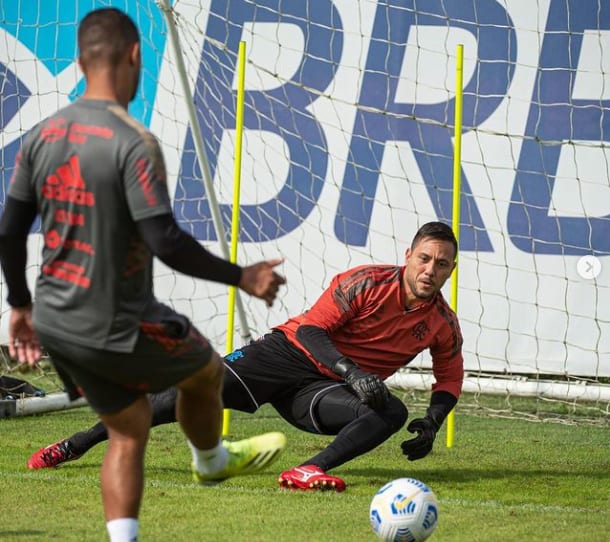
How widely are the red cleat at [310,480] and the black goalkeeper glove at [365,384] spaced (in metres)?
0.39

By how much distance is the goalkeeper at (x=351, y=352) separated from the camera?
19.3ft

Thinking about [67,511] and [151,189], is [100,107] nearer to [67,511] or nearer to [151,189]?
[151,189]

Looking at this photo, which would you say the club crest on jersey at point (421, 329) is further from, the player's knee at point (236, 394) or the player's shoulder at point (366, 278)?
the player's knee at point (236, 394)

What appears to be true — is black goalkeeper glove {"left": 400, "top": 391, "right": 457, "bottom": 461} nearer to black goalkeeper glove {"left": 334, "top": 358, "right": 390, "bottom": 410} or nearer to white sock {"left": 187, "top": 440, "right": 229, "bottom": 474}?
black goalkeeper glove {"left": 334, "top": 358, "right": 390, "bottom": 410}

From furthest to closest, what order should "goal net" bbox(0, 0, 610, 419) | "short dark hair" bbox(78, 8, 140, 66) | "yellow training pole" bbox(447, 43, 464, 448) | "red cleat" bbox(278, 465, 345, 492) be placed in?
"goal net" bbox(0, 0, 610, 419) → "yellow training pole" bbox(447, 43, 464, 448) → "red cleat" bbox(278, 465, 345, 492) → "short dark hair" bbox(78, 8, 140, 66)

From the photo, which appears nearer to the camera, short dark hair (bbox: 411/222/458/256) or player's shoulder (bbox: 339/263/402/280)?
short dark hair (bbox: 411/222/458/256)

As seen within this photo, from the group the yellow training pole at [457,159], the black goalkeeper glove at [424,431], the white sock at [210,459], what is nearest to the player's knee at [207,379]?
the white sock at [210,459]

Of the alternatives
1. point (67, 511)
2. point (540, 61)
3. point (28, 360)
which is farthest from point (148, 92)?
point (28, 360)

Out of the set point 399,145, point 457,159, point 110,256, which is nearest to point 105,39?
point 110,256

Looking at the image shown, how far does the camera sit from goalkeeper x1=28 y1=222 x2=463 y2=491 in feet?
19.3

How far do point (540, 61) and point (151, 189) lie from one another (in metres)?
6.76

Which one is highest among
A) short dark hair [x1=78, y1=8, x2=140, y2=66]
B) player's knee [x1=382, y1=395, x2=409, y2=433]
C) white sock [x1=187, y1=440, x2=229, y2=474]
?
short dark hair [x1=78, y1=8, x2=140, y2=66]

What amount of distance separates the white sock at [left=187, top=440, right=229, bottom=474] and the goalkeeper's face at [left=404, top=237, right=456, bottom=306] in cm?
193

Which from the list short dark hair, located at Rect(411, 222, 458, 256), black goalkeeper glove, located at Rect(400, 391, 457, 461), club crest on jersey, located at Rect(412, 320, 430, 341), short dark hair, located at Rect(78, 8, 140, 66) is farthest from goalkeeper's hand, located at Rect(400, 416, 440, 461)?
short dark hair, located at Rect(78, 8, 140, 66)
